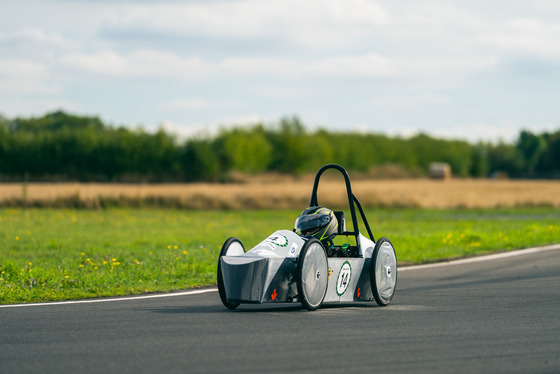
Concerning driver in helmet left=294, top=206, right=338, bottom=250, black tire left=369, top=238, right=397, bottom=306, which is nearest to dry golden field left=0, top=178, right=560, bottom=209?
black tire left=369, top=238, right=397, bottom=306

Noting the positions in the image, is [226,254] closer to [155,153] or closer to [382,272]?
[382,272]

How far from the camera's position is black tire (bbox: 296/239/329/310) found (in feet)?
32.6

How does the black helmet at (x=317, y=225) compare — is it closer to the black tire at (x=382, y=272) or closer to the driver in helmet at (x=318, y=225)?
the driver in helmet at (x=318, y=225)

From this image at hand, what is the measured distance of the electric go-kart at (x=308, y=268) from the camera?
9.97m

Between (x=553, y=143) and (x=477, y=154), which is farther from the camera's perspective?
(x=477, y=154)

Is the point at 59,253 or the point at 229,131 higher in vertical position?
the point at 229,131

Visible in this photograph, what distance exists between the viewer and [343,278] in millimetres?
10977

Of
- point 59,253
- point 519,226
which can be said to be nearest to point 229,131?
point 519,226

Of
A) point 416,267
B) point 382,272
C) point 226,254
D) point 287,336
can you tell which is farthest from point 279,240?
point 416,267

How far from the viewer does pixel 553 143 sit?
14100 centimetres

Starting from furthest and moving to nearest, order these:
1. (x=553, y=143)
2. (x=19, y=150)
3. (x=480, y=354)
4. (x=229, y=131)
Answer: (x=553, y=143) < (x=229, y=131) < (x=19, y=150) < (x=480, y=354)

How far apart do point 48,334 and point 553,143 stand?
142m

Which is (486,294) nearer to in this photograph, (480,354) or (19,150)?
(480,354)

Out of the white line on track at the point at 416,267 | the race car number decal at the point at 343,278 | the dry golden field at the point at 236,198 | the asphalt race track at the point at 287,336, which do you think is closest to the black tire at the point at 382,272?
the asphalt race track at the point at 287,336
